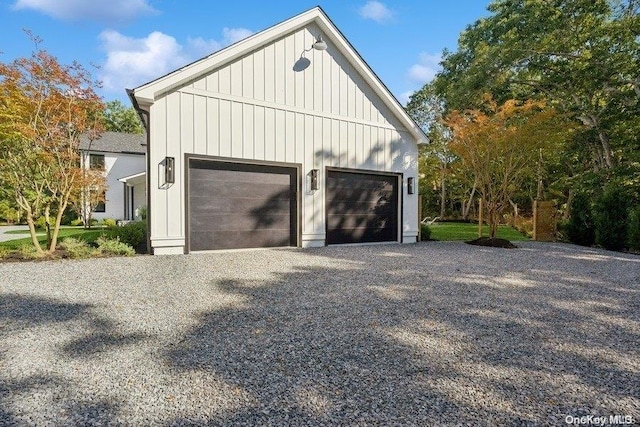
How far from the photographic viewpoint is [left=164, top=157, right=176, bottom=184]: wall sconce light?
753 centimetres

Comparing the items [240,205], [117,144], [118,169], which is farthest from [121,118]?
[240,205]

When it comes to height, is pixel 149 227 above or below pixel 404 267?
above

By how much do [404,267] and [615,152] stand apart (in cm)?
1395

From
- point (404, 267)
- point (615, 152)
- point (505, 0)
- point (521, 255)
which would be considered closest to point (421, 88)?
point (505, 0)

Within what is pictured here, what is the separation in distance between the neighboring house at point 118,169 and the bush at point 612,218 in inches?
771

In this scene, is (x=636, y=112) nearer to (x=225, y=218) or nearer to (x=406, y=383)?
(x=225, y=218)

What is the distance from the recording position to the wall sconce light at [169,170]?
753 centimetres

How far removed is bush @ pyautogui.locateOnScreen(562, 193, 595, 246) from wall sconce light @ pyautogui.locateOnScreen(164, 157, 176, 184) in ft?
38.6

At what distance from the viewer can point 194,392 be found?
7.06ft

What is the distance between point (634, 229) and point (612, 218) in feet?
2.99

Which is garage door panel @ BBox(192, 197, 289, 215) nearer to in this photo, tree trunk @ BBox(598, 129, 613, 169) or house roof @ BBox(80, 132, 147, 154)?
tree trunk @ BBox(598, 129, 613, 169)

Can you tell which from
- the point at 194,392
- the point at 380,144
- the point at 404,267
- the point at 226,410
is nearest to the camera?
the point at 226,410

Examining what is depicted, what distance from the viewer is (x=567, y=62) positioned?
1393cm

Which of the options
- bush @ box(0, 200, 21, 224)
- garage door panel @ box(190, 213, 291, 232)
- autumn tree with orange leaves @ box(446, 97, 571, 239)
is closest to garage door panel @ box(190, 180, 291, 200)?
garage door panel @ box(190, 213, 291, 232)
